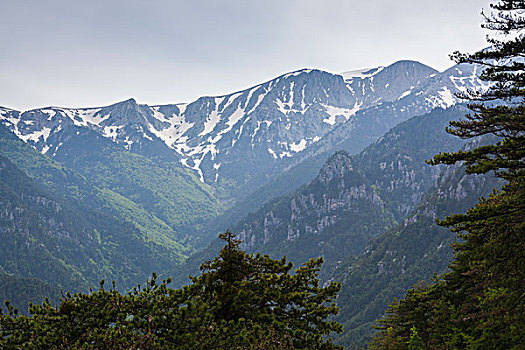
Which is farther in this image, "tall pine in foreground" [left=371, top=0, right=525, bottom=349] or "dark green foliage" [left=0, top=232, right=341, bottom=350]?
"tall pine in foreground" [left=371, top=0, right=525, bottom=349]

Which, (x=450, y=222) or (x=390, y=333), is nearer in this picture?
(x=450, y=222)

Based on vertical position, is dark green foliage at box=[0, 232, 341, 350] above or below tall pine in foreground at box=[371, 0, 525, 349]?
below

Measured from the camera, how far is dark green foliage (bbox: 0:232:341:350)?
1311cm

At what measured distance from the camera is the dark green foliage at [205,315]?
43.0ft

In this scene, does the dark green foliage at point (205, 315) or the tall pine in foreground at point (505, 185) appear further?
the tall pine in foreground at point (505, 185)

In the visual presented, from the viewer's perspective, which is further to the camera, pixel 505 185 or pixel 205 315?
pixel 505 185

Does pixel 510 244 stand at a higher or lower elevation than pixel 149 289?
higher

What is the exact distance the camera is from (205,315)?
543 inches

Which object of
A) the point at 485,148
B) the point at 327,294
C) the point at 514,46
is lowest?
the point at 327,294

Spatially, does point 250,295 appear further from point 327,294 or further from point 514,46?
point 514,46

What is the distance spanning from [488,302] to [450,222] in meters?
6.53

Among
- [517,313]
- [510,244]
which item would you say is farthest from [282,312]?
[517,313]

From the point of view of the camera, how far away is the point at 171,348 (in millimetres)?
13000

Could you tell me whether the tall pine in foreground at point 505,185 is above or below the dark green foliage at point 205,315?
above
